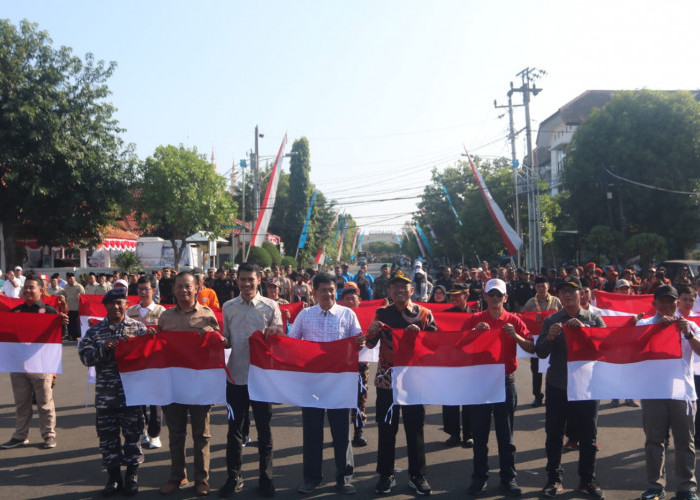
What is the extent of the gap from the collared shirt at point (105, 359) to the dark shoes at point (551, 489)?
12.4 ft

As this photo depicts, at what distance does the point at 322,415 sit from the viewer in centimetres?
617

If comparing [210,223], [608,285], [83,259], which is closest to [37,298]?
[608,285]

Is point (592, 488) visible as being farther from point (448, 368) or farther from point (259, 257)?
point (259, 257)

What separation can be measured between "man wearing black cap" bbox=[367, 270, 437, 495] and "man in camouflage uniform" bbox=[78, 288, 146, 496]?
2.16 m

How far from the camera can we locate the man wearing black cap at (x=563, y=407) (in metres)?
5.86

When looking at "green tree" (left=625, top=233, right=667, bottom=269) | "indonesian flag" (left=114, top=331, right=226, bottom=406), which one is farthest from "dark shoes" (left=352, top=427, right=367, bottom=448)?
"green tree" (left=625, top=233, right=667, bottom=269)

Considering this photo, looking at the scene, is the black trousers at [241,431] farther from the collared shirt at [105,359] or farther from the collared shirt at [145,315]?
the collared shirt at [145,315]

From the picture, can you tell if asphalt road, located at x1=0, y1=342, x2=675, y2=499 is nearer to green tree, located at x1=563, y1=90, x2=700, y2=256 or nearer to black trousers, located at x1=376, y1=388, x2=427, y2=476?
black trousers, located at x1=376, y1=388, x2=427, y2=476

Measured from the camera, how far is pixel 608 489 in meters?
6.02

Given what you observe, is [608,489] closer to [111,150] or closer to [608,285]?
[608,285]

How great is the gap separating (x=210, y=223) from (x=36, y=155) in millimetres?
9960

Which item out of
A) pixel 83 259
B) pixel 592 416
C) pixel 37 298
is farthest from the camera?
pixel 83 259

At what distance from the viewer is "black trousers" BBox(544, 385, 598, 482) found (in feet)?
19.2

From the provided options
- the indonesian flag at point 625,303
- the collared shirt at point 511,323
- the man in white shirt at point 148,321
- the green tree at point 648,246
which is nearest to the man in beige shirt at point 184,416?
the man in white shirt at point 148,321
